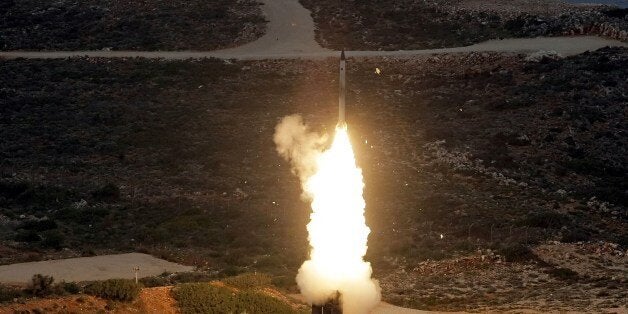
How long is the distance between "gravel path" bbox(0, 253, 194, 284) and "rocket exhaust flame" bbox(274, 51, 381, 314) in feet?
33.2

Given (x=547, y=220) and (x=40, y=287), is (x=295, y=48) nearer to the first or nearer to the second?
(x=547, y=220)

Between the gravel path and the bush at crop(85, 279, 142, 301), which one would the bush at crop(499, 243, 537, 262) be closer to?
the gravel path

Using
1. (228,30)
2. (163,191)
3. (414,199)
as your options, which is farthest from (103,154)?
(228,30)

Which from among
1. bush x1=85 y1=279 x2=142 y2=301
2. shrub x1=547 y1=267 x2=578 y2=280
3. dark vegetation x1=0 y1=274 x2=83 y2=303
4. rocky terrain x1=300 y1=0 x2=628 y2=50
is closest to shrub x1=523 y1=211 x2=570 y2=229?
shrub x1=547 y1=267 x2=578 y2=280

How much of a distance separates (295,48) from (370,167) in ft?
101

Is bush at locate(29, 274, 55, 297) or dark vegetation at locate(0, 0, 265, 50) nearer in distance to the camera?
bush at locate(29, 274, 55, 297)

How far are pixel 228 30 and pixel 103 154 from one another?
1276 inches

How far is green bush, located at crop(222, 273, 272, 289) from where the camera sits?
3969cm

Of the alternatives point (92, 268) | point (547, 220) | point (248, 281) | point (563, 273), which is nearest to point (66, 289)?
point (248, 281)

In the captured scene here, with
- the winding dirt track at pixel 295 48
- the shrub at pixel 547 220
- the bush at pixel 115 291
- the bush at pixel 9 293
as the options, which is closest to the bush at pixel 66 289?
the bush at pixel 115 291

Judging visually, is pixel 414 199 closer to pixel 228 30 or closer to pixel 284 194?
pixel 284 194

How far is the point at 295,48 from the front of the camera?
90.5m

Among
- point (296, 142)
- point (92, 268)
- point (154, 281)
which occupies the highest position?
point (296, 142)

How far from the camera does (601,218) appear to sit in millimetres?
52375
